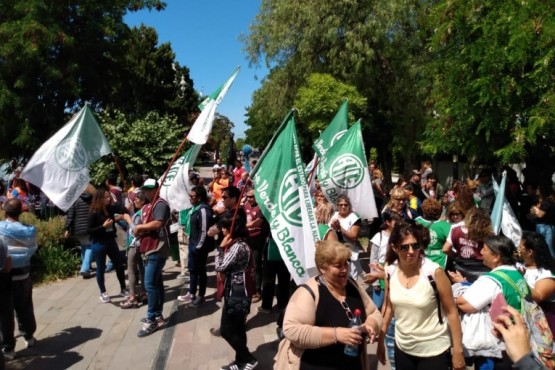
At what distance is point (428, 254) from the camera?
17.3 ft

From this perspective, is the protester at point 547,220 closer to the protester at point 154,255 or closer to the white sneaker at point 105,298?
the protester at point 154,255

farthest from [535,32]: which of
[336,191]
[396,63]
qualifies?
[396,63]

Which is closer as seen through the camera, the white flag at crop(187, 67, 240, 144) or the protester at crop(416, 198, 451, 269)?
the protester at crop(416, 198, 451, 269)

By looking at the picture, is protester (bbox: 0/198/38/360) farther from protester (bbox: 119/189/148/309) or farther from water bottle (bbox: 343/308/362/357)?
water bottle (bbox: 343/308/362/357)

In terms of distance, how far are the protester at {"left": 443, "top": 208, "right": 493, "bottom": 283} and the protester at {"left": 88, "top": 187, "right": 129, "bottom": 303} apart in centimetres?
493

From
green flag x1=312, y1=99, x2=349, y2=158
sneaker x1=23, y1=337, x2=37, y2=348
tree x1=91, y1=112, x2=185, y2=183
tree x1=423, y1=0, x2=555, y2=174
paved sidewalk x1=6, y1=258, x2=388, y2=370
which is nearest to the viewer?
paved sidewalk x1=6, y1=258, x2=388, y2=370

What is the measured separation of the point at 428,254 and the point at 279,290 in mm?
2154

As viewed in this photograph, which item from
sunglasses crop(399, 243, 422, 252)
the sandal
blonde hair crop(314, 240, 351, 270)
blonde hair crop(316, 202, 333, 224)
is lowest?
the sandal

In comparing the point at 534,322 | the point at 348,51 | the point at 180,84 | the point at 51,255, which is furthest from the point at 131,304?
the point at 180,84

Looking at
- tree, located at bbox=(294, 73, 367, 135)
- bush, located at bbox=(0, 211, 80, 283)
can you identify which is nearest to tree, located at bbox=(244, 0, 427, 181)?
tree, located at bbox=(294, 73, 367, 135)

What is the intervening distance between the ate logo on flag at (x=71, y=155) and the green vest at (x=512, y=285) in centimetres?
544

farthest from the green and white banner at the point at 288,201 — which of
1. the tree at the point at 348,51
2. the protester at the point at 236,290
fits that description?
the tree at the point at 348,51

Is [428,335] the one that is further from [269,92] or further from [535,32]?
[269,92]

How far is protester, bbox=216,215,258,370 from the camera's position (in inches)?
187
